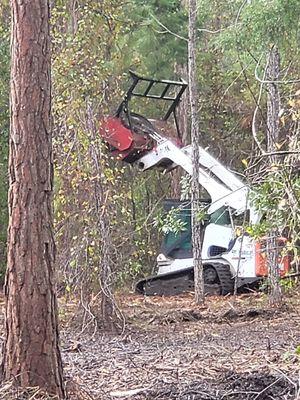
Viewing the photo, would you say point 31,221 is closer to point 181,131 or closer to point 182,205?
point 182,205

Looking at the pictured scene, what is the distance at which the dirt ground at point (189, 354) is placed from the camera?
5504 mm

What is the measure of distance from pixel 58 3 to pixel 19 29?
398cm

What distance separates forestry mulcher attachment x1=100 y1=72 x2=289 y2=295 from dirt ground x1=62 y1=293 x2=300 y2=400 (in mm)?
1345

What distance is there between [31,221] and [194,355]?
2.81 m

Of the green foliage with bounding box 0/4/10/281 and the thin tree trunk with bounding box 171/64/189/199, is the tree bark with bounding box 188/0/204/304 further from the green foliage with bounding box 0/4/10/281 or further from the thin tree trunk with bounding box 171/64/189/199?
the thin tree trunk with bounding box 171/64/189/199

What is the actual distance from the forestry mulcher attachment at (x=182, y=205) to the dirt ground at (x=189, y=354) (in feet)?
4.38

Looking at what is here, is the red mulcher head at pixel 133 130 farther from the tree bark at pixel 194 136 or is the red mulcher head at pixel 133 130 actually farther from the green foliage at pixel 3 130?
the green foliage at pixel 3 130

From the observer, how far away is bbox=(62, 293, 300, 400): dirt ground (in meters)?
5.54

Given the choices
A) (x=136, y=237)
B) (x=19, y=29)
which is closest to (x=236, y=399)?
(x=19, y=29)

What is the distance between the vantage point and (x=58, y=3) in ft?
28.8

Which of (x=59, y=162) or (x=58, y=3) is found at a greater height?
(x=58, y=3)

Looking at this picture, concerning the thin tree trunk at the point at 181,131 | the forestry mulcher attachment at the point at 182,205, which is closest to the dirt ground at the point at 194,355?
the forestry mulcher attachment at the point at 182,205

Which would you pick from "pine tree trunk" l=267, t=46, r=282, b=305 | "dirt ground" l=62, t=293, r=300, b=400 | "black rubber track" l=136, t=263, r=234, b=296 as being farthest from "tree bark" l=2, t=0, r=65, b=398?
"black rubber track" l=136, t=263, r=234, b=296

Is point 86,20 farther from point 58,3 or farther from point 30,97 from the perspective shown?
point 30,97
